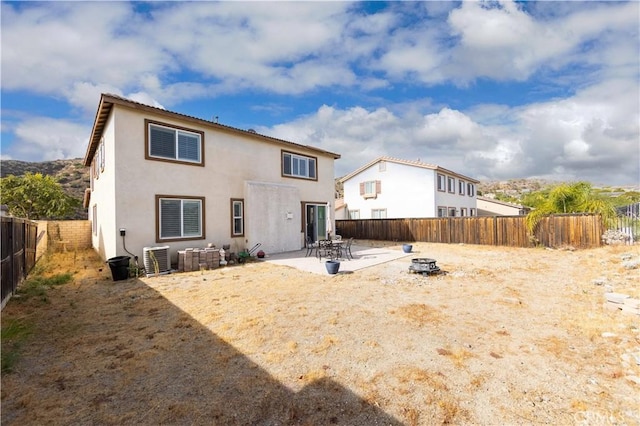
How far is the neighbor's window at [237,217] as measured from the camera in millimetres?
12505

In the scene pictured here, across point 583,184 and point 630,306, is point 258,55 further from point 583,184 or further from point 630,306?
point 583,184

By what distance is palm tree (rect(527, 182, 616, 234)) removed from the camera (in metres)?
13.9

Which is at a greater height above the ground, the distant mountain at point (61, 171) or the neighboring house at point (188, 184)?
the distant mountain at point (61, 171)

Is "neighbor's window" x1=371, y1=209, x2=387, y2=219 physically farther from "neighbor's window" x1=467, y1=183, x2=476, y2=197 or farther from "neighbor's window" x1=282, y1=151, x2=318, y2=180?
"neighbor's window" x1=282, y1=151, x2=318, y2=180

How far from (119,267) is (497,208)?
40.5 m

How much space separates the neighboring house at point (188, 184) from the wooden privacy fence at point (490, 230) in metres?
8.19

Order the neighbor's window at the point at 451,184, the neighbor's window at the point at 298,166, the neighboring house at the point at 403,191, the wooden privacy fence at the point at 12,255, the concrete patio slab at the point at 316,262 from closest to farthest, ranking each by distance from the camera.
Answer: the wooden privacy fence at the point at 12,255 < the concrete patio slab at the point at 316,262 < the neighbor's window at the point at 298,166 < the neighboring house at the point at 403,191 < the neighbor's window at the point at 451,184

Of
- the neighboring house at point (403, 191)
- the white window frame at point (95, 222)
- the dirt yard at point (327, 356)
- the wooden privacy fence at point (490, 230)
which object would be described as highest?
the neighboring house at point (403, 191)

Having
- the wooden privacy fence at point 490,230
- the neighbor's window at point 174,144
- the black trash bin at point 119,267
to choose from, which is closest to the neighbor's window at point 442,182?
the wooden privacy fence at point 490,230

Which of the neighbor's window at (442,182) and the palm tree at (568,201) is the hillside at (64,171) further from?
the palm tree at (568,201)

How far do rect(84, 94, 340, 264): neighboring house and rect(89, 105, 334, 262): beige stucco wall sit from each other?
0.03 metres

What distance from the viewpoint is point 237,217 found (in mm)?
12742

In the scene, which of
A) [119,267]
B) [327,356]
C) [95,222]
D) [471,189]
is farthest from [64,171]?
[471,189]

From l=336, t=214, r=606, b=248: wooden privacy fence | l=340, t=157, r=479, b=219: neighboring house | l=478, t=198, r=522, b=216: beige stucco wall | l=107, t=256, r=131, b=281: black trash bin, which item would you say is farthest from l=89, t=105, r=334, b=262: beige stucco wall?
l=478, t=198, r=522, b=216: beige stucco wall
